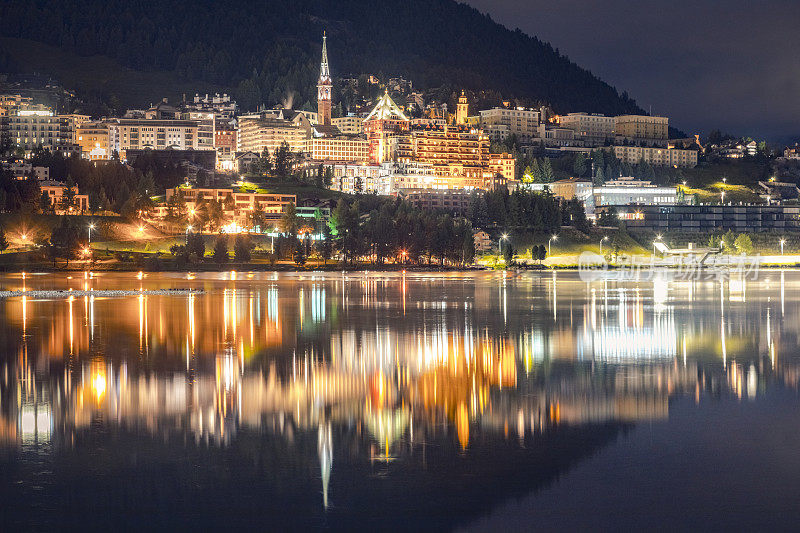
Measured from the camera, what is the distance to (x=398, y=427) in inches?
695

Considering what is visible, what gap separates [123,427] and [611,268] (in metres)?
100.0

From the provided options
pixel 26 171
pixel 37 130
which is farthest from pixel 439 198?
pixel 37 130

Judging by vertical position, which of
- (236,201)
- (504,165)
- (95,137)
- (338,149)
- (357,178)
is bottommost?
(236,201)

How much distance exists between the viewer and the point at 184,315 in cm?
4003

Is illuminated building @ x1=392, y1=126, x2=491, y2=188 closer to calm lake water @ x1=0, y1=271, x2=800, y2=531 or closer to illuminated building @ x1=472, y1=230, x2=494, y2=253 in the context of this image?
illuminated building @ x1=472, y1=230, x2=494, y2=253

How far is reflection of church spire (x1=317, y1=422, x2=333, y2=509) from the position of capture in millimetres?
14102

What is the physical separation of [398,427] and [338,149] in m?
173

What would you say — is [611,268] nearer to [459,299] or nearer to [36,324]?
[459,299]

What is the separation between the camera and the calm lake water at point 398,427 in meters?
13.3

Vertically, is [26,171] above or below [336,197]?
above

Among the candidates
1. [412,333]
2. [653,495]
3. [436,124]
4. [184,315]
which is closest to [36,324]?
[184,315]

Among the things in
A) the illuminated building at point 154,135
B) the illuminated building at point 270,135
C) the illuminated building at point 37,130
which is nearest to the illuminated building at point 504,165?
the illuminated building at point 270,135

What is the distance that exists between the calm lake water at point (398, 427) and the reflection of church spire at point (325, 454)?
48 millimetres

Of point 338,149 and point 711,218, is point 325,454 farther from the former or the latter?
point 338,149
